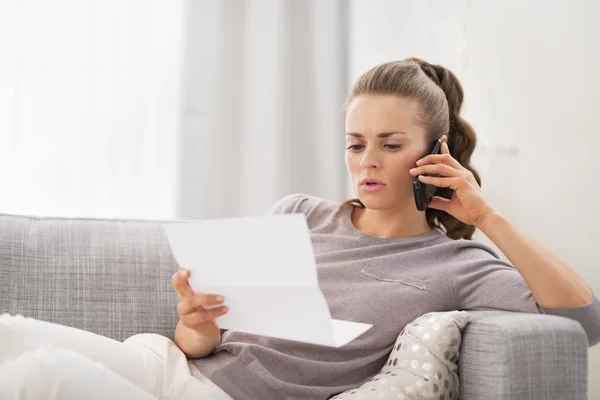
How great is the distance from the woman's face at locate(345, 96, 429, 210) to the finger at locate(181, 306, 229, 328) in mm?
435

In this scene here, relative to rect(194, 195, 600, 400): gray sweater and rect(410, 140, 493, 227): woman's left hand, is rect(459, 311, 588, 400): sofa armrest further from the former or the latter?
rect(410, 140, 493, 227): woman's left hand

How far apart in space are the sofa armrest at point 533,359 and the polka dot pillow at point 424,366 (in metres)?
0.07

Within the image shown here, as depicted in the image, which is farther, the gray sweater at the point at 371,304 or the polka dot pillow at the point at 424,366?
the gray sweater at the point at 371,304

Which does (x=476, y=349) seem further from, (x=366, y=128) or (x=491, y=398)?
Answer: (x=366, y=128)

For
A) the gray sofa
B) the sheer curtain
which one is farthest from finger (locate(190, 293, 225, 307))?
the sheer curtain

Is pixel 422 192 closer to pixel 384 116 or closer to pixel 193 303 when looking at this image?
pixel 384 116

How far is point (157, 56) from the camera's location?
108 inches

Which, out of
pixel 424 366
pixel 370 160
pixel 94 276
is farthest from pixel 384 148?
pixel 94 276

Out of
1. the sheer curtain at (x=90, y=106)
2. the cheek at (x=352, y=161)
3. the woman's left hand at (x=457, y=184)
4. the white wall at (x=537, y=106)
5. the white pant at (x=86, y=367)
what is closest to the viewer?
the white pant at (x=86, y=367)

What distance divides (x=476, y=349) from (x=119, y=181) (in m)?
1.68

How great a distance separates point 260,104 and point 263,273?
1760 millimetres

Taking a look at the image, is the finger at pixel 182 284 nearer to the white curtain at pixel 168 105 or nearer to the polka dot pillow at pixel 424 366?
the polka dot pillow at pixel 424 366

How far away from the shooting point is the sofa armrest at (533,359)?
124 centimetres

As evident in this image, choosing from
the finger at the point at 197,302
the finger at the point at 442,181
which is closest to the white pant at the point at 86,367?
the finger at the point at 197,302
